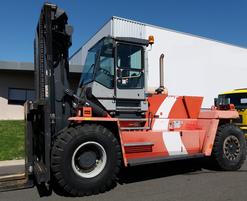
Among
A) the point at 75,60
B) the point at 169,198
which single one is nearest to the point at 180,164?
the point at 169,198

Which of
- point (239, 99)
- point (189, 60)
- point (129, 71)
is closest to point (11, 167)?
point (129, 71)

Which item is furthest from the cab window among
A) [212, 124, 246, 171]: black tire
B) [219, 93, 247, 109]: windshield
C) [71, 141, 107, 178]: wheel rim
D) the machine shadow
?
[219, 93, 247, 109]: windshield

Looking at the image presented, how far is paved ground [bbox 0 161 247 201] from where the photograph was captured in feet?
21.0

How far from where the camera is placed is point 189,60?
2920 cm

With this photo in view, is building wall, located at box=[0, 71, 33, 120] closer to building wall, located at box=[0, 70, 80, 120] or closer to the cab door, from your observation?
building wall, located at box=[0, 70, 80, 120]

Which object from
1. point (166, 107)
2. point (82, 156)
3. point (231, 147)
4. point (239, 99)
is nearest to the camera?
point (82, 156)

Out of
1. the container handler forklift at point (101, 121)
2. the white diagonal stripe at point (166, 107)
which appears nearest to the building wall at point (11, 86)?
the container handler forklift at point (101, 121)

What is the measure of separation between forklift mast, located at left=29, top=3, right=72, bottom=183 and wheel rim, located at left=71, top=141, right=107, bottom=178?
59 centimetres

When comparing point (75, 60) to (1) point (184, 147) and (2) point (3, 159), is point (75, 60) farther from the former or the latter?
(1) point (184, 147)

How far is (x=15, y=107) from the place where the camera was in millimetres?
22922

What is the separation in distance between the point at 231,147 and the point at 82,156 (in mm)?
4238

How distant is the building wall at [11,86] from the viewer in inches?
885

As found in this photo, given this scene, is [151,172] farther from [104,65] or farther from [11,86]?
[11,86]

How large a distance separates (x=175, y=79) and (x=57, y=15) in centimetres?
2205
